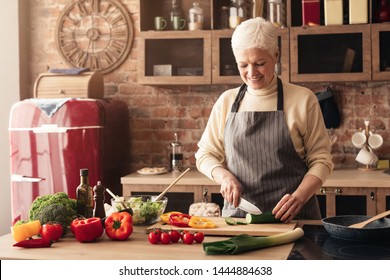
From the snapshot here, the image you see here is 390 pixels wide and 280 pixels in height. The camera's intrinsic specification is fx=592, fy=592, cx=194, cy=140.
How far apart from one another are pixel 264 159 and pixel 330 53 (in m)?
1.85

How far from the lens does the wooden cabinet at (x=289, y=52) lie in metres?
4.14

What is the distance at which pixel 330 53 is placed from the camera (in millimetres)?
4250

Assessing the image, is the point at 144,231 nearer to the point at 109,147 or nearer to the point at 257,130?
the point at 257,130

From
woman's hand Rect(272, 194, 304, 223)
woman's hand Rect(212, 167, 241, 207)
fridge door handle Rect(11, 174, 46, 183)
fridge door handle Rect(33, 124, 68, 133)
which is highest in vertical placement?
fridge door handle Rect(33, 124, 68, 133)

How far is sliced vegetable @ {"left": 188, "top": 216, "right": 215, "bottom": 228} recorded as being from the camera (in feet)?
7.28

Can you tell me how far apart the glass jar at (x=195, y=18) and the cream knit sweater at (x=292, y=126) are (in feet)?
5.81

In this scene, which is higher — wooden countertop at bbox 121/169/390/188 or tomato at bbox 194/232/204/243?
tomato at bbox 194/232/204/243

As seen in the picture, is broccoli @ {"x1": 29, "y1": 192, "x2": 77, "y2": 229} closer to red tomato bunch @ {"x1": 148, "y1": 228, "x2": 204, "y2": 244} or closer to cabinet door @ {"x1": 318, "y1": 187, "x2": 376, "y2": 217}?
red tomato bunch @ {"x1": 148, "y1": 228, "x2": 204, "y2": 244}

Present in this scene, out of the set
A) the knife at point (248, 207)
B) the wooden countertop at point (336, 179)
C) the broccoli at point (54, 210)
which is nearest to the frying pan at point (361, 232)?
the knife at point (248, 207)

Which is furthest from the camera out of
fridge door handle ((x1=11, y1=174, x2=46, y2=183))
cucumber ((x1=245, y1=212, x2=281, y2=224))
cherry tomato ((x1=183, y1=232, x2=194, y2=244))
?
fridge door handle ((x1=11, y1=174, x2=46, y2=183))

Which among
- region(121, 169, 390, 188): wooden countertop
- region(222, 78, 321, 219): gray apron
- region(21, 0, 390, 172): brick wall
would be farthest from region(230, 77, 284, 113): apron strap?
region(21, 0, 390, 172): brick wall

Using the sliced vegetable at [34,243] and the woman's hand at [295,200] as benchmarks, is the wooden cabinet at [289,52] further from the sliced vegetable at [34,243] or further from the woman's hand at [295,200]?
the sliced vegetable at [34,243]

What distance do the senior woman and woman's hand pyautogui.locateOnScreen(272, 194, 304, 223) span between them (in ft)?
0.63

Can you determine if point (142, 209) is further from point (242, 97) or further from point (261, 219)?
point (242, 97)
